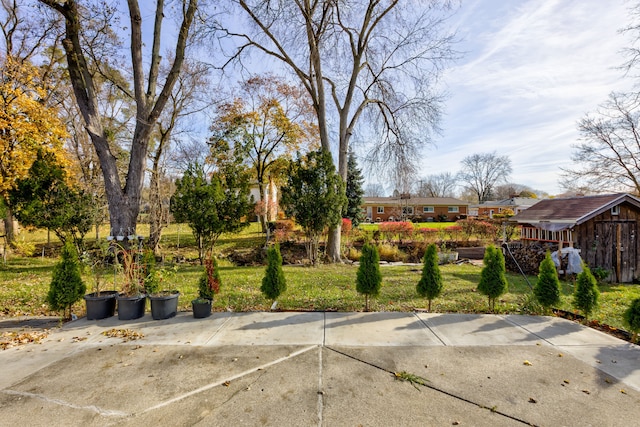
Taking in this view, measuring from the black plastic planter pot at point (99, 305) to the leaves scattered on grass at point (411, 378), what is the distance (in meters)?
4.62

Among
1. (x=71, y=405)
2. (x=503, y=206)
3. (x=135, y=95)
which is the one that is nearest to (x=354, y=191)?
(x=135, y=95)

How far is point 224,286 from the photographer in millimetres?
7312

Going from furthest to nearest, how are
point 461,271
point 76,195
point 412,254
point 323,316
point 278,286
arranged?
Answer: point 412,254 < point 461,271 < point 76,195 < point 278,286 < point 323,316

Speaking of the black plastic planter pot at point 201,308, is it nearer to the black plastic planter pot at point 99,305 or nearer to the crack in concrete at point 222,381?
the black plastic planter pot at point 99,305

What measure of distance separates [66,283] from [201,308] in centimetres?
206

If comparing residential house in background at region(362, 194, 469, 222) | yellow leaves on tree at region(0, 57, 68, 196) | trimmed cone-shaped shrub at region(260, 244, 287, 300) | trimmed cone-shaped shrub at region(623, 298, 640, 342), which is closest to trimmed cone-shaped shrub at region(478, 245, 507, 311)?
trimmed cone-shaped shrub at region(623, 298, 640, 342)

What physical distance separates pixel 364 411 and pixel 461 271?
31.0 feet

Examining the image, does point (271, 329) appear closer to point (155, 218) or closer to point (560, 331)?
point (560, 331)

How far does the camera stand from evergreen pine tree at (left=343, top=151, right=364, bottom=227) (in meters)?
24.3

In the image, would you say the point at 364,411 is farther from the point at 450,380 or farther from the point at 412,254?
the point at 412,254

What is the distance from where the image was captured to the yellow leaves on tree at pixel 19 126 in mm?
9977

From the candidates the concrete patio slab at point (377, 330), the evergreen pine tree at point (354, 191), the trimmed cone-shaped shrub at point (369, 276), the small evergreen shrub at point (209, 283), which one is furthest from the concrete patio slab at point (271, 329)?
the evergreen pine tree at point (354, 191)

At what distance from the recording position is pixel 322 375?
3.20 meters

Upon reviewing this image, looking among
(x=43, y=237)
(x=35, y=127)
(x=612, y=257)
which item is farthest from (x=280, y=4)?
(x=43, y=237)
